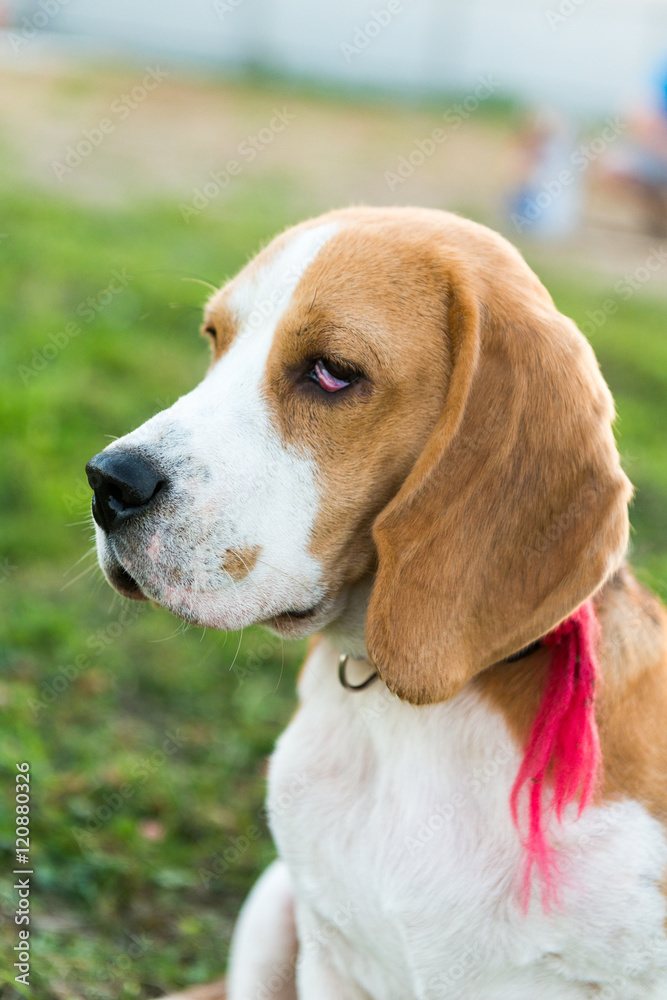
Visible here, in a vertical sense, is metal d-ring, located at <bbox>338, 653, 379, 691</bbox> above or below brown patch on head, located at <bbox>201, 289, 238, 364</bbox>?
below

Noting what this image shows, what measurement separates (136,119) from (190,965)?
16.5 meters

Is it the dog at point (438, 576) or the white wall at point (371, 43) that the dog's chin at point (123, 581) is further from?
the white wall at point (371, 43)

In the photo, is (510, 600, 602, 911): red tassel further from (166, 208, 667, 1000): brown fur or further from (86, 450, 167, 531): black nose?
(86, 450, 167, 531): black nose

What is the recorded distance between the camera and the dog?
2.35 m

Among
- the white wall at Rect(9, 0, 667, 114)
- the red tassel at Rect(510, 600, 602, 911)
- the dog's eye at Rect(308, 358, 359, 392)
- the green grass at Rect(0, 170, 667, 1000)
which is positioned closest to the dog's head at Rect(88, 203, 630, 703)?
the dog's eye at Rect(308, 358, 359, 392)

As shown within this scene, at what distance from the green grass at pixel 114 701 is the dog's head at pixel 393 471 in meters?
0.95

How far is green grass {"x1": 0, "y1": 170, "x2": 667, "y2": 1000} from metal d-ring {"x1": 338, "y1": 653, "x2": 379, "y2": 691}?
1.77 ft

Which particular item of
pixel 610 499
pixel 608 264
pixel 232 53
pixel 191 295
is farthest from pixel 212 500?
pixel 232 53

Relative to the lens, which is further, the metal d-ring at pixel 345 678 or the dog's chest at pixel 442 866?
the metal d-ring at pixel 345 678

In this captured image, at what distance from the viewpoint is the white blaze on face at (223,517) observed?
240cm

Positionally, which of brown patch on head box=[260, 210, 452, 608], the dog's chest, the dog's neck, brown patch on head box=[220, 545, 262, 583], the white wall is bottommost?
the white wall

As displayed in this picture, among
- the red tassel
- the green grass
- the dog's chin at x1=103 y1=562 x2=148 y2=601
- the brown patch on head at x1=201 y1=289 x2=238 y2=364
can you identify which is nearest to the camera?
the red tassel

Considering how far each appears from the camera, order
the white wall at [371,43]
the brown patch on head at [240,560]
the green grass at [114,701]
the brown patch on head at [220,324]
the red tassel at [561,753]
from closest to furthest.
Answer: the red tassel at [561,753]
the brown patch on head at [240,560]
the brown patch on head at [220,324]
the green grass at [114,701]
the white wall at [371,43]

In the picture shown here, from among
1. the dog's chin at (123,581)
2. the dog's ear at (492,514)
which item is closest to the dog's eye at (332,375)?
the dog's ear at (492,514)
